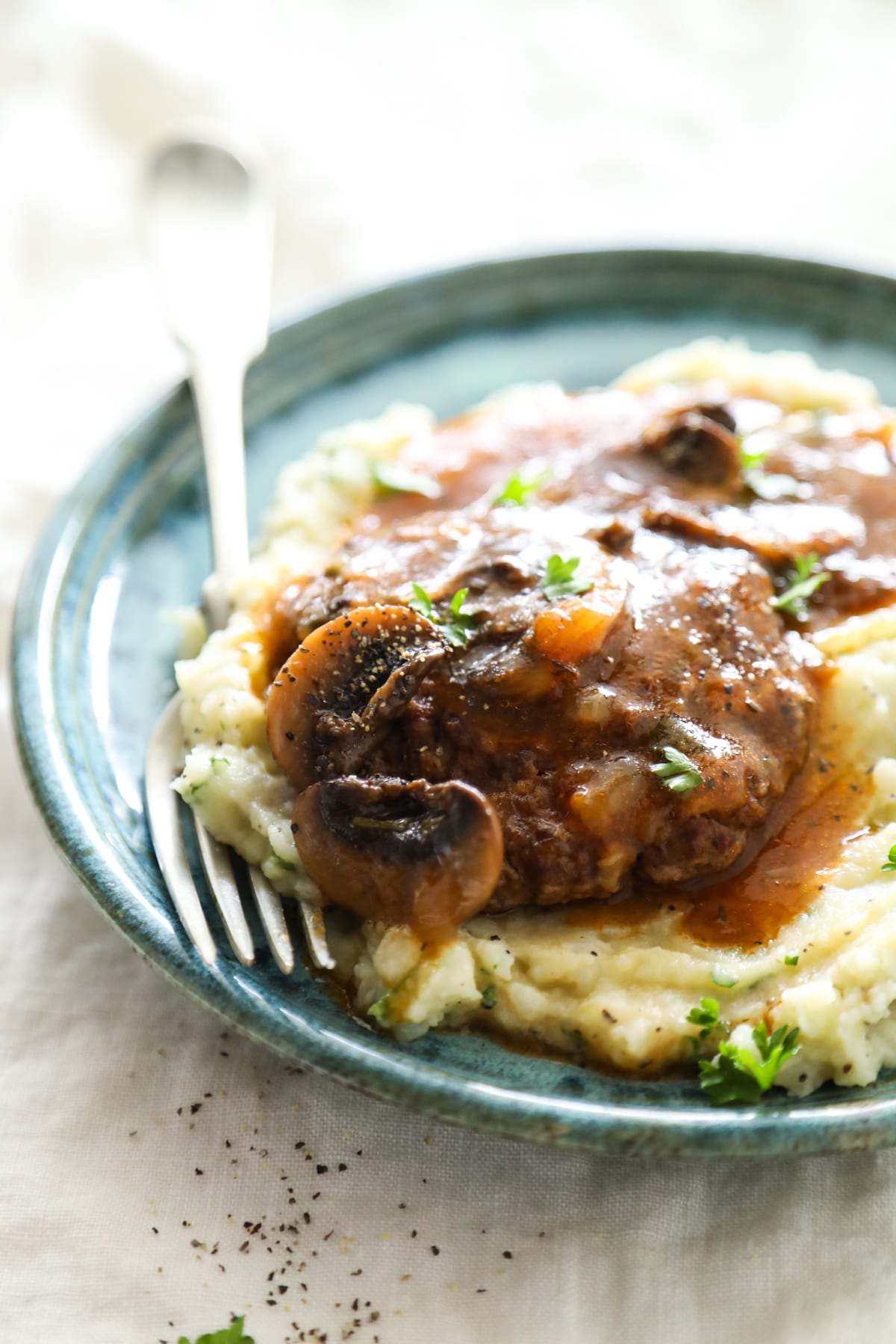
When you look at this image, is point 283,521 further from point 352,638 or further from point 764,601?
point 764,601

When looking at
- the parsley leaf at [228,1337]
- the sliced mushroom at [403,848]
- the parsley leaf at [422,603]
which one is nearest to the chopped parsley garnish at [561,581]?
the parsley leaf at [422,603]

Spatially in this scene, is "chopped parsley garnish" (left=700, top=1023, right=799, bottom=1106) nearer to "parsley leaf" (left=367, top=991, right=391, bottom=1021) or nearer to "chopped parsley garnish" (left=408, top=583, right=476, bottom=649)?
"parsley leaf" (left=367, top=991, right=391, bottom=1021)

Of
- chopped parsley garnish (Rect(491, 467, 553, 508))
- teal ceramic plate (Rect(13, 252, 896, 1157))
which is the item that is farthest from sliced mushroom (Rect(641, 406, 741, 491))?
teal ceramic plate (Rect(13, 252, 896, 1157))

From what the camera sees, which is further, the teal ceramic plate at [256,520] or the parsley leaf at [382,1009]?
the parsley leaf at [382,1009]

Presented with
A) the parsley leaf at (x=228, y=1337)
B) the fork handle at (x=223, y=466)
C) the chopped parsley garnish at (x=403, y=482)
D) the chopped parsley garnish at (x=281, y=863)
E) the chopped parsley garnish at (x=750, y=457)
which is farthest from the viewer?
the chopped parsley garnish at (x=403, y=482)

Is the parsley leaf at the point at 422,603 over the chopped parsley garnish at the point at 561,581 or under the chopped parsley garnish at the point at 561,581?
under

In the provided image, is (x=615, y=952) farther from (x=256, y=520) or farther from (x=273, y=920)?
(x=256, y=520)

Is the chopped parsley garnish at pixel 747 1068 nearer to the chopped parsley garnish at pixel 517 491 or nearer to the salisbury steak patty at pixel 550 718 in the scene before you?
the salisbury steak patty at pixel 550 718
